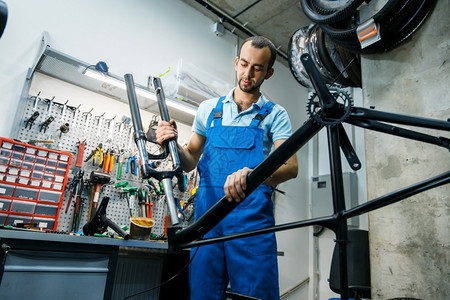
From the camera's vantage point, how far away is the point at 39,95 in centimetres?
204

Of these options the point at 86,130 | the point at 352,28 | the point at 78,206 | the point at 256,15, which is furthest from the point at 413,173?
the point at 256,15

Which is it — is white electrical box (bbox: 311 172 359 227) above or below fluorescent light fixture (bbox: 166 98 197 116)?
below

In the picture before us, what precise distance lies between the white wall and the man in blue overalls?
4.38 ft

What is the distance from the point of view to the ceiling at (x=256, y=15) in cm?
323

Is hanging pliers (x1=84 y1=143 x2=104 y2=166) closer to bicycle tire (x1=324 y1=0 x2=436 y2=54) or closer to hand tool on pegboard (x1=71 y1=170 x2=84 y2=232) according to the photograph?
hand tool on pegboard (x1=71 y1=170 x2=84 y2=232)

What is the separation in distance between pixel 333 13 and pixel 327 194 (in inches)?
94.5

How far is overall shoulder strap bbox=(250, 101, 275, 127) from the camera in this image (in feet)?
4.29

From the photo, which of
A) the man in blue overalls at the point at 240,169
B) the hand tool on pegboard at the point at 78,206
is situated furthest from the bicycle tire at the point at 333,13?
the hand tool on pegboard at the point at 78,206

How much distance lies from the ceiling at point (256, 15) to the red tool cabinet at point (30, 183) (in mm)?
2213

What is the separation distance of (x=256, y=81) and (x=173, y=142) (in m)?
0.49

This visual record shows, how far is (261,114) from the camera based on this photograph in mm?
1325

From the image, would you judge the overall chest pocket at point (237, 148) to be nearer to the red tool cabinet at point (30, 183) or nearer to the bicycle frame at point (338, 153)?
the bicycle frame at point (338, 153)

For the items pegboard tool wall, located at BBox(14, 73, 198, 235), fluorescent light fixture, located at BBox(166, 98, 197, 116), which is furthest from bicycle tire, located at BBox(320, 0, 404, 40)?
pegboard tool wall, located at BBox(14, 73, 198, 235)

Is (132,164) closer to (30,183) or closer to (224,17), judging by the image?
(30,183)
